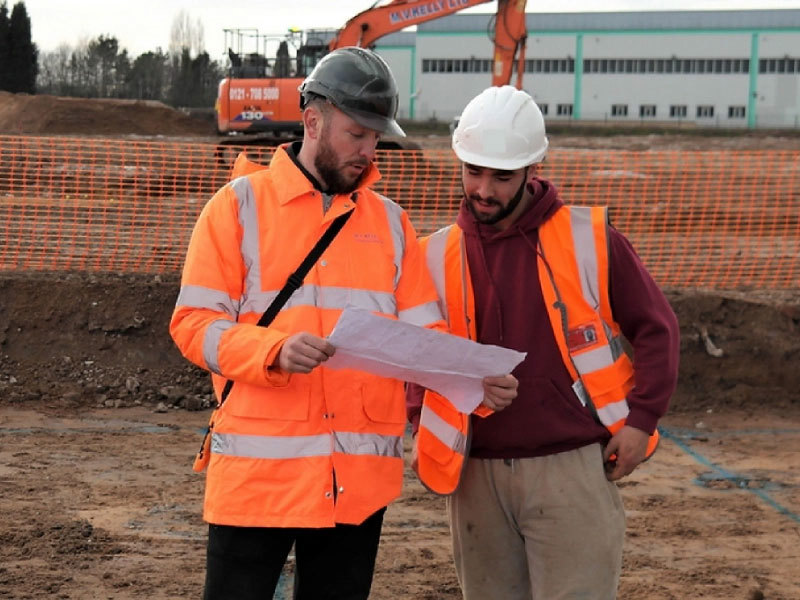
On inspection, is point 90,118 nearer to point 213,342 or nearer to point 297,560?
point 297,560

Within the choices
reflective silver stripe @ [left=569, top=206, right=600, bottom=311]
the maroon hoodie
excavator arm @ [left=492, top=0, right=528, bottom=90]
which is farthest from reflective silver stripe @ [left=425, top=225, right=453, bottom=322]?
excavator arm @ [left=492, top=0, right=528, bottom=90]

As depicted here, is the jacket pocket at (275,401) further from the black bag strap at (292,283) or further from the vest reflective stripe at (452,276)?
the vest reflective stripe at (452,276)

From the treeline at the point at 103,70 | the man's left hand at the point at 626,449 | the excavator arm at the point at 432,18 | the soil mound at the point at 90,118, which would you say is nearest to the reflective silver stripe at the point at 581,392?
the man's left hand at the point at 626,449

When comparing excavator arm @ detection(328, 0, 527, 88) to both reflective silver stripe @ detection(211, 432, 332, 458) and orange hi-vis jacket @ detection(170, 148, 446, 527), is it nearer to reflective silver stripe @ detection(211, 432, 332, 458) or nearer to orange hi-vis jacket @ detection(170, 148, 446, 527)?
orange hi-vis jacket @ detection(170, 148, 446, 527)

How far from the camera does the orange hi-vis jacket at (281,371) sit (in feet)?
10.7

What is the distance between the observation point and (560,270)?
3590 mm

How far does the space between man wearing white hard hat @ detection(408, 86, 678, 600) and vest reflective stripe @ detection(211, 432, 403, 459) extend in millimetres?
423

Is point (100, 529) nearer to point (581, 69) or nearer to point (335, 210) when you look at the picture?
point (335, 210)

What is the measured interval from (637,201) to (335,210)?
1625 centimetres

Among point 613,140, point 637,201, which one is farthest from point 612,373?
point 613,140

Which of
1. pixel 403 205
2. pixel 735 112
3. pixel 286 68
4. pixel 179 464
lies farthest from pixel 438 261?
pixel 735 112

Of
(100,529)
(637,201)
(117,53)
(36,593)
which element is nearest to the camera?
(36,593)

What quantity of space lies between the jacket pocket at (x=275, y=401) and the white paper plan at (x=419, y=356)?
145 millimetres

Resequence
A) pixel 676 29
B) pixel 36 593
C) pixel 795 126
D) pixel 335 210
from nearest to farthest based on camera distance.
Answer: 1. pixel 335 210
2. pixel 36 593
3. pixel 795 126
4. pixel 676 29
